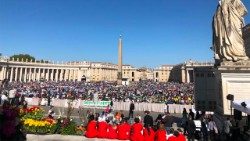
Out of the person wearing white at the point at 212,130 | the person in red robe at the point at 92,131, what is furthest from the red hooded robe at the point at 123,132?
the person wearing white at the point at 212,130

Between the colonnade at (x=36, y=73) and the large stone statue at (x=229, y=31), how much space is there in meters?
132

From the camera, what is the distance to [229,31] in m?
15.5

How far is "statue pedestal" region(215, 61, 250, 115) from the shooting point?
1470 centimetres

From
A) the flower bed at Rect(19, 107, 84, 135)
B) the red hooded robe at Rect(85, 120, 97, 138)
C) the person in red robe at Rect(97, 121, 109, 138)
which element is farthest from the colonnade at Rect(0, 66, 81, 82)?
the person in red robe at Rect(97, 121, 109, 138)

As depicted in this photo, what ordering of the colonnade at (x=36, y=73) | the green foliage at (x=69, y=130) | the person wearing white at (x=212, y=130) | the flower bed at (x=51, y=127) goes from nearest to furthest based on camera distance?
the flower bed at (x=51, y=127), the green foliage at (x=69, y=130), the person wearing white at (x=212, y=130), the colonnade at (x=36, y=73)

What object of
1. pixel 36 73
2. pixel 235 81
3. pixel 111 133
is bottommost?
pixel 111 133

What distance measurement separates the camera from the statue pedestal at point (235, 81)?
1470 cm

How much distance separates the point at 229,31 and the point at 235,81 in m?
2.59

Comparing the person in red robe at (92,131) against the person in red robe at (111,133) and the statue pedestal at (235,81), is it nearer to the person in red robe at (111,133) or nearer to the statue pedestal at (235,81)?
the person in red robe at (111,133)

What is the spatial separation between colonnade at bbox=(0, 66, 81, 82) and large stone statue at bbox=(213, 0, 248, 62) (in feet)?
432

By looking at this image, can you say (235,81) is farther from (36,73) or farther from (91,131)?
(36,73)

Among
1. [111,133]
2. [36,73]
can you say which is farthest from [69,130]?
[36,73]

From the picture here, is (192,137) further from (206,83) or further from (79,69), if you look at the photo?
(79,69)

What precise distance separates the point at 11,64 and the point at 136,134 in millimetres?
142091
